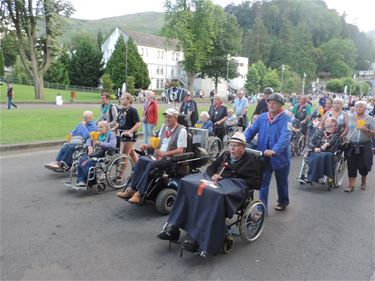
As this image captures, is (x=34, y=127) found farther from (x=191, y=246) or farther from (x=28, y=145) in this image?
(x=191, y=246)

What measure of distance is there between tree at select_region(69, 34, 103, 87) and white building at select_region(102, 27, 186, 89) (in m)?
9.00

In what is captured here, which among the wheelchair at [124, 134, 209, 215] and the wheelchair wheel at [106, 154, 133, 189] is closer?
the wheelchair at [124, 134, 209, 215]

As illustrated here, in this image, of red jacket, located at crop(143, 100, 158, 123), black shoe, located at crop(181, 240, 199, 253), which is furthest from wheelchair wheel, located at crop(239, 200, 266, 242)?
red jacket, located at crop(143, 100, 158, 123)

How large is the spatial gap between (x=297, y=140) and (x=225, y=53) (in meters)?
53.5

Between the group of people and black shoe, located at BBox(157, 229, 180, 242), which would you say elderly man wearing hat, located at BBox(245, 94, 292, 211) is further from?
black shoe, located at BBox(157, 229, 180, 242)

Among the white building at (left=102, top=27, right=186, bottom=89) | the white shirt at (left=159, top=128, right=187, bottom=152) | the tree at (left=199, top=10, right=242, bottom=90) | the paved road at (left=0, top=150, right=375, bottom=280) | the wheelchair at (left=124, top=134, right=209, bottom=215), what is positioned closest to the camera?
the paved road at (left=0, top=150, right=375, bottom=280)

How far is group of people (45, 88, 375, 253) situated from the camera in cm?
418

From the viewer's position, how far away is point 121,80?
53312 millimetres

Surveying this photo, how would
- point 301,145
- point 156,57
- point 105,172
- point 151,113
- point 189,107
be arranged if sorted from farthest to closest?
point 156,57 < point 301,145 < point 189,107 < point 151,113 < point 105,172

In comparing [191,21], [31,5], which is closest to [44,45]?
[31,5]

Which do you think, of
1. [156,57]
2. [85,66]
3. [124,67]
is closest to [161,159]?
[124,67]

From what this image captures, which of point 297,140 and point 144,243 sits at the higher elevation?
point 297,140

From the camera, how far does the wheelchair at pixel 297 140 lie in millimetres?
11008

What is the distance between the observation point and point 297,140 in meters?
11.1
